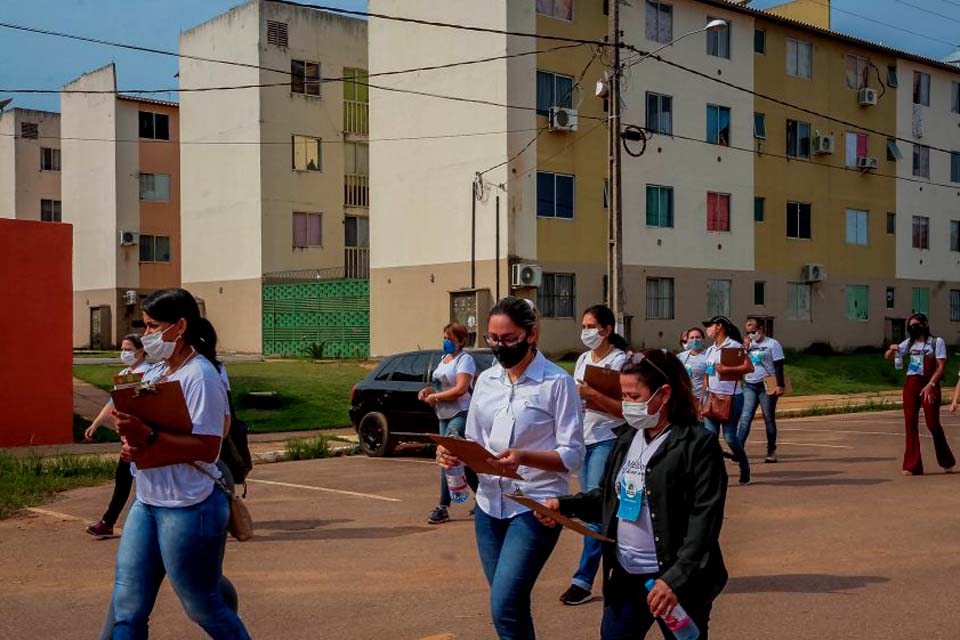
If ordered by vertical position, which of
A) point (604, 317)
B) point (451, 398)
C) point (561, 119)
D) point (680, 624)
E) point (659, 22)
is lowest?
point (680, 624)

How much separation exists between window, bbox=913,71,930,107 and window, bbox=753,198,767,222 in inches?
434

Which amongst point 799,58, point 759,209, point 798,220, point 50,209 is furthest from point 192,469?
point 50,209

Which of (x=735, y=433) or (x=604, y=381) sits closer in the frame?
(x=604, y=381)

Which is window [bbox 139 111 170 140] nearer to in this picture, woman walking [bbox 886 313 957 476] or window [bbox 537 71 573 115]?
window [bbox 537 71 573 115]

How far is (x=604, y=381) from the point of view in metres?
7.76

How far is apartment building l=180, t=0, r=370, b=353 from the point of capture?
41.1m

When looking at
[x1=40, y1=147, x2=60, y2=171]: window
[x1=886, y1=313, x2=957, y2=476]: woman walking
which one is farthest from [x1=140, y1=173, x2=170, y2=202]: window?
[x1=886, y1=313, x2=957, y2=476]: woman walking

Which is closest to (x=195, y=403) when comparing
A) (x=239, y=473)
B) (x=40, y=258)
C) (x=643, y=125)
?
(x=239, y=473)

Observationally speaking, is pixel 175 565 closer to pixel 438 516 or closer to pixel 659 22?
pixel 438 516

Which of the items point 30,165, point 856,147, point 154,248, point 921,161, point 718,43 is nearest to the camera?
point 718,43

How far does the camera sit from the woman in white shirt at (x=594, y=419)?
24.1ft

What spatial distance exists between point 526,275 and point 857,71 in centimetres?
1907

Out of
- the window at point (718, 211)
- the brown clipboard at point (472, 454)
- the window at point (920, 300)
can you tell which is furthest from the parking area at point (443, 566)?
the window at point (920, 300)

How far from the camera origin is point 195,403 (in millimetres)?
4637
